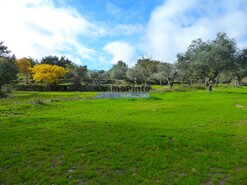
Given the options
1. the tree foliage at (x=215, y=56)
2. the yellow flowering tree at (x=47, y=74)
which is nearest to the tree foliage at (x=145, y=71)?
the yellow flowering tree at (x=47, y=74)

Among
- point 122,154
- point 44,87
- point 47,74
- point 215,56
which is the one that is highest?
point 215,56

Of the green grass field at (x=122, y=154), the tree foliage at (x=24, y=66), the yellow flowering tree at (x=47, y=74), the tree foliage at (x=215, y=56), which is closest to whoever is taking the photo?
the green grass field at (x=122, y=154)

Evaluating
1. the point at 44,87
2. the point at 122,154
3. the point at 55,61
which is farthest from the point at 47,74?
the point at 122,154

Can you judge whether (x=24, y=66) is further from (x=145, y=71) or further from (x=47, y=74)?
(x=145, y=71)

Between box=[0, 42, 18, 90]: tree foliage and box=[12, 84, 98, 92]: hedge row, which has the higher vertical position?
box=[0, 42, 18, 90]: tree foliage

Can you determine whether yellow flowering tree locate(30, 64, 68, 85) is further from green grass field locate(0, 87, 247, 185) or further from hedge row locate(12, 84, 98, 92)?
green grass field locate(0, 87, 247, 185)

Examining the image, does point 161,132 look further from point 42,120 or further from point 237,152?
point 42,120

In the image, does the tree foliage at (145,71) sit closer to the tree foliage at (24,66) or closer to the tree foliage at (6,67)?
the tree foliage at (24,66)

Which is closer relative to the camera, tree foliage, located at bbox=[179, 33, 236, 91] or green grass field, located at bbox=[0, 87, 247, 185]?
green grass field, located at bbox=[0, 87, 247, 185]

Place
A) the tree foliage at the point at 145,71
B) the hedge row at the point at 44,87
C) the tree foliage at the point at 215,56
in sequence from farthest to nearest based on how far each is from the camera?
the tree foliage at the point at 145,71
the hedge row at the point at 44,87
the tree foliage at the point at 215,56

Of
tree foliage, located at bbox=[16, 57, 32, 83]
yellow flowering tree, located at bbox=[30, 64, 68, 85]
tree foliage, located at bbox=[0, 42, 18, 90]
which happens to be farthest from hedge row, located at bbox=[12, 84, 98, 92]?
tree foliage, located at bbox=[16, 57, 32, 83]

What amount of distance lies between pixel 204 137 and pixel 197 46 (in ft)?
141

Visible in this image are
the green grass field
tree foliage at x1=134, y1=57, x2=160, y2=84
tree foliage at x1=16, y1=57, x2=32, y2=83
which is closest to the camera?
the green grass field

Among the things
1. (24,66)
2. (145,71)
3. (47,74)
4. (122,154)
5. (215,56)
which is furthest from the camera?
(145,71)
